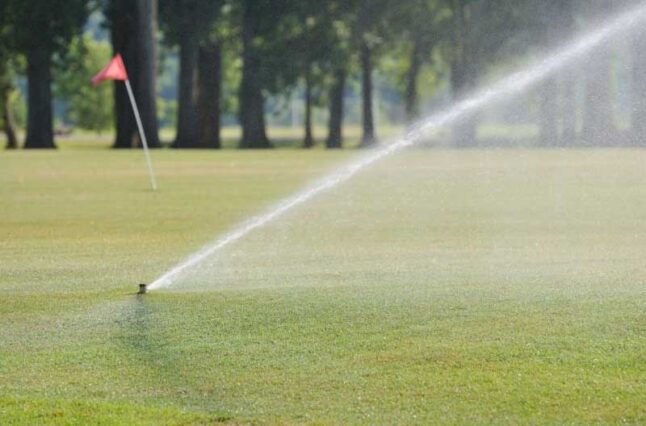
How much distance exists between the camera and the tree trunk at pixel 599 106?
7188 centimetres

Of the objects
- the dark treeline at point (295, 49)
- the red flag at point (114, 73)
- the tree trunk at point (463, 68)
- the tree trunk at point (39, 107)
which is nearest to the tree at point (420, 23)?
the dark treeline at point (295, 49)

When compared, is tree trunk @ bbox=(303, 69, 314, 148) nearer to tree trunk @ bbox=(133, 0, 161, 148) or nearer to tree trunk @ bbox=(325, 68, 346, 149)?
tree trunk @ bbox=(325, 68, 346, 149)

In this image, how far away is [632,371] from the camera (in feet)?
36.8

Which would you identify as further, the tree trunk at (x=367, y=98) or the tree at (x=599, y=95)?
the tree trunk at (x=367, y=98)

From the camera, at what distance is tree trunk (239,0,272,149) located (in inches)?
3076

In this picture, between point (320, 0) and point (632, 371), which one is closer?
point (632, 371)

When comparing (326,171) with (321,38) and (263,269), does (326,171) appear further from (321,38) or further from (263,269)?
(321,38)

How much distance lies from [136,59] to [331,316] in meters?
53.1

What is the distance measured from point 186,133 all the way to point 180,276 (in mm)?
54241

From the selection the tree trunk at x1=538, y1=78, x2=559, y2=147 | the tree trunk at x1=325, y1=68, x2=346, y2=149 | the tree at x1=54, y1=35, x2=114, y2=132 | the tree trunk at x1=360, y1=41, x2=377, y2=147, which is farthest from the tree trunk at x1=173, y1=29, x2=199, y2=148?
the tree at x1=54, y1=35, x2=114, y2=132

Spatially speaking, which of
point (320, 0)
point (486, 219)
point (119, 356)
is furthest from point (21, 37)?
point (119, 356)

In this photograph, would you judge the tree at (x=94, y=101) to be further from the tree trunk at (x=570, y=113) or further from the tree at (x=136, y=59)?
the tree at (x=136, y=59)

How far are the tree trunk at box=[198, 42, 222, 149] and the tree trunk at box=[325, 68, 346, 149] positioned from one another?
9.71 m

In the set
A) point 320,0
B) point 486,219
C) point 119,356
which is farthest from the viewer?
point 320,0
